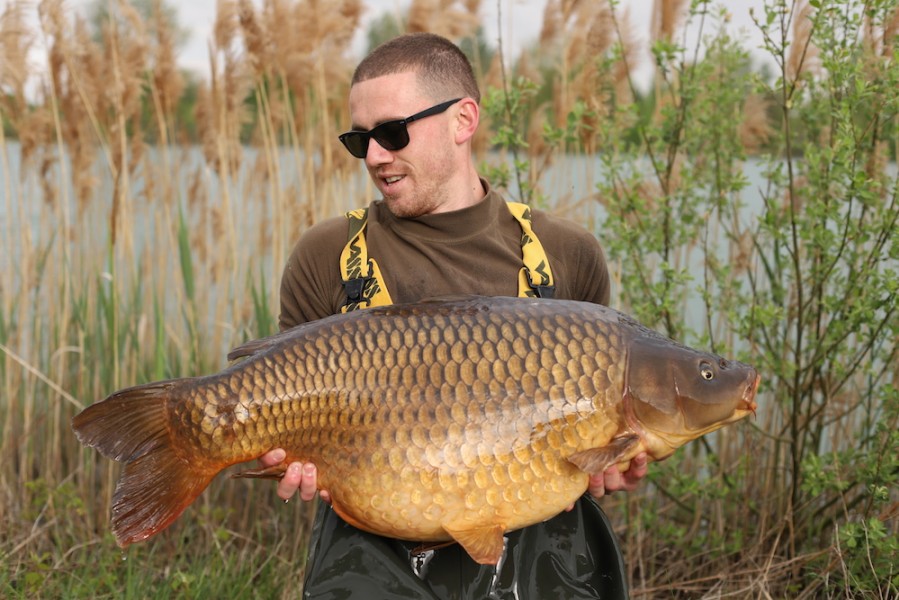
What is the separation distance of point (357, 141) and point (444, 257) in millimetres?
264

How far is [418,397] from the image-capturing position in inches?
56.0

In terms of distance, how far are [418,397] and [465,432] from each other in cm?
9

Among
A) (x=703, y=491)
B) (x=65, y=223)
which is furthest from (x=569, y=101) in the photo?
(x=65, y=223)

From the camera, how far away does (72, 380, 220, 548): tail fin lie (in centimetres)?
146

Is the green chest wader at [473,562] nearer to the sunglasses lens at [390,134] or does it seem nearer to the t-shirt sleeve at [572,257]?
the t-shirt sleeve at [572,257]

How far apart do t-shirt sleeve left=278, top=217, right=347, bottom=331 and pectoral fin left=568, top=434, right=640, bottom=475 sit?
2.03 feet

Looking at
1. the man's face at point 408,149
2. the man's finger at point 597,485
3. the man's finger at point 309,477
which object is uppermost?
the man's face at point 408,149

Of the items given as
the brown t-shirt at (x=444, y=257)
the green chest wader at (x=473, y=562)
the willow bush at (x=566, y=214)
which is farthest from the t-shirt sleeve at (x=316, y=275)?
the willow bush at (x=566, y=214)

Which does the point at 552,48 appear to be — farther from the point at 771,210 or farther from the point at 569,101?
the point at 771,210

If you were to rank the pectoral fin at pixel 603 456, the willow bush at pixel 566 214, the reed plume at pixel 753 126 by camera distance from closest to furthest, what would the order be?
1. the pectoral fin at pixel 603 456
2. the willow bush at pixel 566 214
3. the reed plume at pixel 753 126

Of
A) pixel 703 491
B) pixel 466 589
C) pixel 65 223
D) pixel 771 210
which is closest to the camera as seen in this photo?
pixel 466 589

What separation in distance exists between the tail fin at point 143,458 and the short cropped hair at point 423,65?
0.69 m

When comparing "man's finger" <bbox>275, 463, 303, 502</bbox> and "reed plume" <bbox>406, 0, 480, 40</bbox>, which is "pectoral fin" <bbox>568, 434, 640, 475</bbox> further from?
"reed plume" <bbox>406, 0, 480, 40</bbox>

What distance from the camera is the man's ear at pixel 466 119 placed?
1.80 metres
